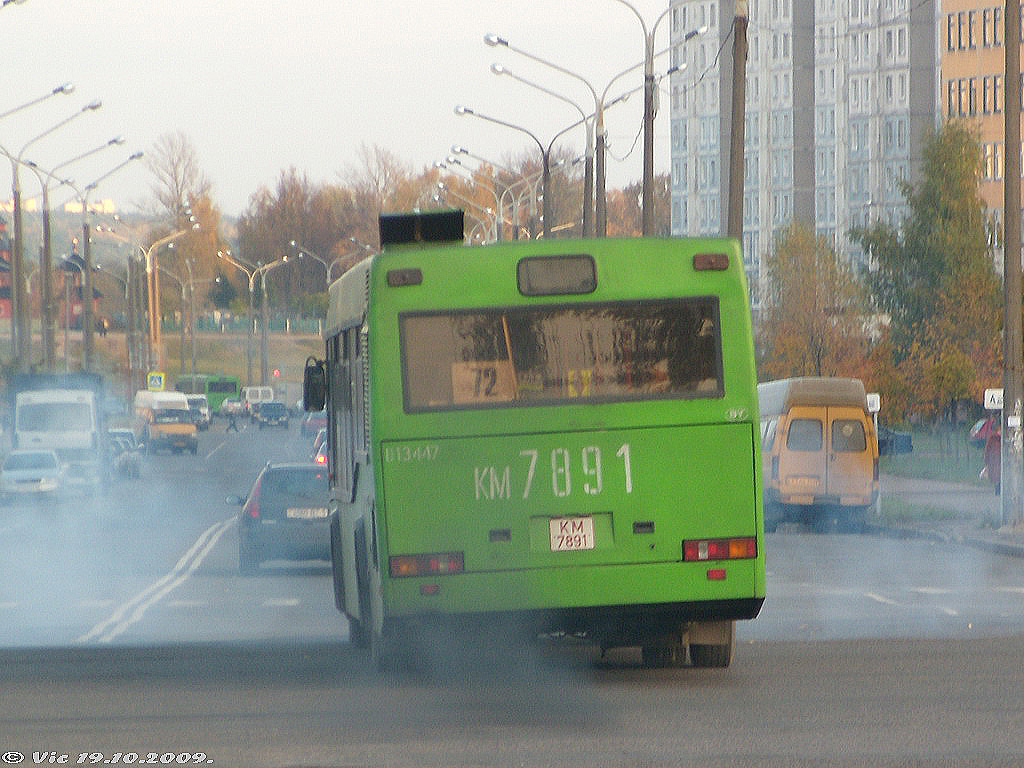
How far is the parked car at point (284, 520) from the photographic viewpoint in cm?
2566

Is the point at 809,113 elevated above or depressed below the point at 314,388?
above

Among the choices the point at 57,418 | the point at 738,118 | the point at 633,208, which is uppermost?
the point at 633,208

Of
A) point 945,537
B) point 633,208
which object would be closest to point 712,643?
point 945,537

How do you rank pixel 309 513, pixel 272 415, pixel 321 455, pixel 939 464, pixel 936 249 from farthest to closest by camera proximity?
pixel 272 415 → pixel 936 249 → pixel 939 464 → pixel 321 455 → pixel 309 513

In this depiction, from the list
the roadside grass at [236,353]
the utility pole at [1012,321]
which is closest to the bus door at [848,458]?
the utility pole at [1012,321]

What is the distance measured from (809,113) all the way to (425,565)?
130m

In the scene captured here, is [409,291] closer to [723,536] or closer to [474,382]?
[474,382]

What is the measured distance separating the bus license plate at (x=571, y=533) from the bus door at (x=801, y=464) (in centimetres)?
2402

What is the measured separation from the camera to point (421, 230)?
13281 mm

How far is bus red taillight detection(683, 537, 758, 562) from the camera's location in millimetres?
12203

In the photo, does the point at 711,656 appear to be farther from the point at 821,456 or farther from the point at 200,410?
the point at 200,410

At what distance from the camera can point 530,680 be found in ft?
42.1

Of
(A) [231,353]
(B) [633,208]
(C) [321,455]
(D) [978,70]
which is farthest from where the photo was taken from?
(B) [633,208]

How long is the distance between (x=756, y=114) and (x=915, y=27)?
1815cm
